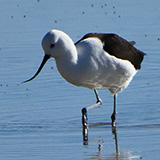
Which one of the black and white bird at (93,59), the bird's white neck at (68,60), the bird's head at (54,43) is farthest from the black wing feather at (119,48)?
the bird's head at (54,43)

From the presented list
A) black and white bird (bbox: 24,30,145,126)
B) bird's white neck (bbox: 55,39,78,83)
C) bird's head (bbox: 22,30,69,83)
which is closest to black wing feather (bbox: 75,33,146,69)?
black and white bird (bbox: 24,30,145,126)

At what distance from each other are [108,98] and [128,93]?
350 mm

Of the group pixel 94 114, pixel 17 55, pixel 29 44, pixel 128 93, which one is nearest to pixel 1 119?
pixel 94 114

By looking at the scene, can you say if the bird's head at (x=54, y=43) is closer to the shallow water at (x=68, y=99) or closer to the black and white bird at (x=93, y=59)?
the black and white bird at (x=93, y=59)

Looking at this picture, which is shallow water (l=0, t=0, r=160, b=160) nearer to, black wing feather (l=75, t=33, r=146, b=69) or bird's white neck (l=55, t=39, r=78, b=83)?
black wing feather (l=75, t=33, r=146, b=69)

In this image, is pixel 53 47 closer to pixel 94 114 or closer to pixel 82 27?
pixel 94 114

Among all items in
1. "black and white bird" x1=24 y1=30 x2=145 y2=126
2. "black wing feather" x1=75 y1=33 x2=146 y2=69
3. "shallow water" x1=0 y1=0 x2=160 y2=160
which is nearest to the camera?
"shallow water" x1=0 y1=0 x2=160 y2=160

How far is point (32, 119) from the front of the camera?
28.6 feet

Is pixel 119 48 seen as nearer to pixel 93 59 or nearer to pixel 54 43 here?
pixel 93 59

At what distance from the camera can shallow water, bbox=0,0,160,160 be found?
24.1 ft

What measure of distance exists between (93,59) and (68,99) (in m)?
1.87

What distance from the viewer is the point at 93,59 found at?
25.7ft

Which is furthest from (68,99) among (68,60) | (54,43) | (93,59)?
(54,43)

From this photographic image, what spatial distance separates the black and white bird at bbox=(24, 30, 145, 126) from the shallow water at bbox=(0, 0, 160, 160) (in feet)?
1.91
